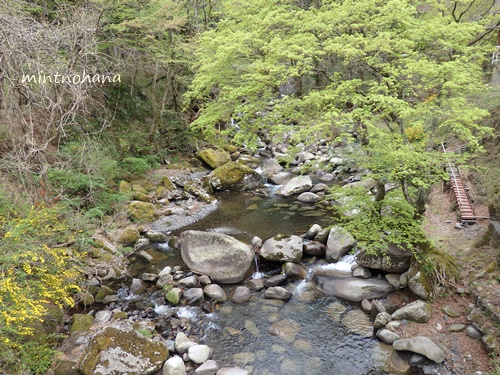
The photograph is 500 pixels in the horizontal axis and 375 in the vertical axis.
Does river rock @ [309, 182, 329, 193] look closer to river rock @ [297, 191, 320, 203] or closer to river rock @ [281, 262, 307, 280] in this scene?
river rock @ [297, 191, 320, 203]

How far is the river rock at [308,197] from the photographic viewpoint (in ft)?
44.4

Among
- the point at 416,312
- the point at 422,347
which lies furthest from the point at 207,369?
the point at 416,312

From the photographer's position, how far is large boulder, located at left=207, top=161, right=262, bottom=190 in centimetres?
1520

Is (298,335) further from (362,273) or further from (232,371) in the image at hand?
(362,273)

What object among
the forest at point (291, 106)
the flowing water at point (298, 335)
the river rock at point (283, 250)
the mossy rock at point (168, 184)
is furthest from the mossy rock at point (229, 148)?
the flowing water at point (298, 335)

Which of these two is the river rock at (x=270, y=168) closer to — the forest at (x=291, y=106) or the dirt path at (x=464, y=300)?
the forest at (x=291, y=106)

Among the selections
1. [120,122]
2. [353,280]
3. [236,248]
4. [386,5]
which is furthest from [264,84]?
[120,122]

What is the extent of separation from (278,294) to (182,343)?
2.65 meters

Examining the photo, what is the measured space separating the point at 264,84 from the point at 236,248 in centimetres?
442

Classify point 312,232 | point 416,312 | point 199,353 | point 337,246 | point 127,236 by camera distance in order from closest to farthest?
point 199,353 → point 416,312 → point 337,246 → point 312,232 → point 127,236

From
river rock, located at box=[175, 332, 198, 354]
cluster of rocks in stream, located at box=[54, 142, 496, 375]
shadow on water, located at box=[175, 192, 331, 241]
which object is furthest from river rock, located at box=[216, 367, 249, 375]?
shadow on water, located at box=[175, 192, 331, 241]

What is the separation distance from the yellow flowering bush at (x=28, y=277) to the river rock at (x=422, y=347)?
6.24 metres

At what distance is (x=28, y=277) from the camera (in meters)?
6.08

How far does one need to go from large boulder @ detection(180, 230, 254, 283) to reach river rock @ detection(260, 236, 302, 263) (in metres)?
0.50
